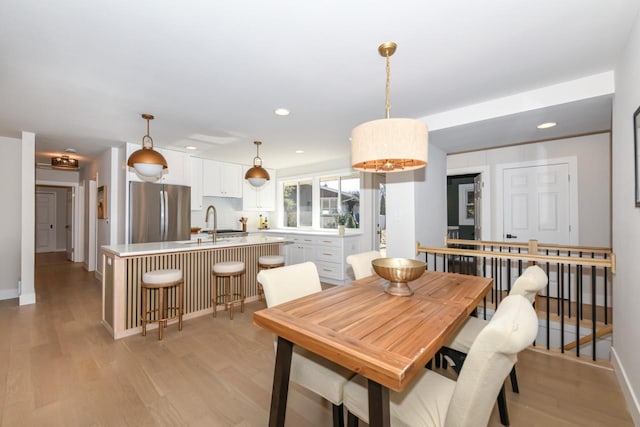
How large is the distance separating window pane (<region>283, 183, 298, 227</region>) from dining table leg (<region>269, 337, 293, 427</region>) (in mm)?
5154

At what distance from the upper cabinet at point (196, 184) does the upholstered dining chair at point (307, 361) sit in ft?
13.0

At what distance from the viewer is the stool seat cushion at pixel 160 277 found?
9.20ft

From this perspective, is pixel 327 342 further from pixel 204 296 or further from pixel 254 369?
pixel 204 296

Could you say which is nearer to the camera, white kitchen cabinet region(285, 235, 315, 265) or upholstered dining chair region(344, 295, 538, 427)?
upholstered dining chair region(344, 295, 538, 427)

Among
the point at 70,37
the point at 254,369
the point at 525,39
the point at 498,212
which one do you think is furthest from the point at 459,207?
the point at 70,37

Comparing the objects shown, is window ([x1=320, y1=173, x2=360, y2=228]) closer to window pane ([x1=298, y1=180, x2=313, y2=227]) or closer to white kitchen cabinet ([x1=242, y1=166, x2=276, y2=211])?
window pane ([x1=298, y1=180, x2=313, y2=227])

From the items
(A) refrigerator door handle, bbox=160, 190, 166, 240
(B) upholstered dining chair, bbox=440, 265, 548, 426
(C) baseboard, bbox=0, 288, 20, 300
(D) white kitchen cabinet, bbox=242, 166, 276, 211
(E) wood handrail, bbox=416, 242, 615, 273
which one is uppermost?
(D) white kitchen cabinet, bbox=242, 166, 276, 211

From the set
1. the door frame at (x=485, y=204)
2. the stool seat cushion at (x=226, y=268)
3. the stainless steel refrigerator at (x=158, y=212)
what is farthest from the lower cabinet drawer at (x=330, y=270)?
the stainless steel refrigerator at (x=158, y=212)

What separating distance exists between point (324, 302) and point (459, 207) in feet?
22.5

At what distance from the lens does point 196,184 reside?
534 centimetres

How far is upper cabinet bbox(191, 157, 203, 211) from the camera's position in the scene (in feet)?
17.3

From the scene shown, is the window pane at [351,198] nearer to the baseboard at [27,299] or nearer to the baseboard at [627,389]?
the baseboard at [627,389]

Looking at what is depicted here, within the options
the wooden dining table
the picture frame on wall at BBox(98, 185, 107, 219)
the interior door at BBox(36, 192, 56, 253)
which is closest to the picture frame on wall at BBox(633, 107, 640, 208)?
the wooden dining table

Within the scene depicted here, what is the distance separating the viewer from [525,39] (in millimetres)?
1795
